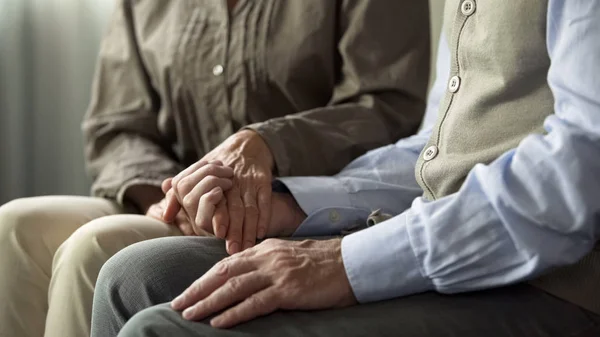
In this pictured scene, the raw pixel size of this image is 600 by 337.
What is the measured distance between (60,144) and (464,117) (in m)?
1.35

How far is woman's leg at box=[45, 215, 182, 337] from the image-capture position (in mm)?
1056

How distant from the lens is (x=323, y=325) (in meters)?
0.71

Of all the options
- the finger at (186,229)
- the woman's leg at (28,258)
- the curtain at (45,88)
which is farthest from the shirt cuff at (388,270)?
the curtain at (45,88)

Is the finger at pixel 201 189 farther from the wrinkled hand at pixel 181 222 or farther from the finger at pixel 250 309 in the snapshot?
the finger at pixel 250 309

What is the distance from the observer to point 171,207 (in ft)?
3.70

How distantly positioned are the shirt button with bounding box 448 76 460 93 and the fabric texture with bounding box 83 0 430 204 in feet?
1.17

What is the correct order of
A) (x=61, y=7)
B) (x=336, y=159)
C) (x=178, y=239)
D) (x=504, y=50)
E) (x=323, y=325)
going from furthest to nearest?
(x=61, y=7) < (x=336, y=159) < (x=178, y=239) < (x=504, y=50) < (x=323, y=325)

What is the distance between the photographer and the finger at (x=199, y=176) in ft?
3.50

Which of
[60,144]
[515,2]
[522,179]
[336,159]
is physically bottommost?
[60,144]

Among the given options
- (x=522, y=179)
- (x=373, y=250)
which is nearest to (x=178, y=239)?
(x=373, y=250)

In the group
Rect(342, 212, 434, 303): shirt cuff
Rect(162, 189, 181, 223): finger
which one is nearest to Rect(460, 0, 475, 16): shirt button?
Rect(342, 212, 434, 303): shirt cuff

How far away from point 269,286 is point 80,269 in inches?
15.6

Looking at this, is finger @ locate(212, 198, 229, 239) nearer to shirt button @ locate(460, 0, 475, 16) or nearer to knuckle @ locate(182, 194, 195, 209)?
knuckle @ locate(182, 194, 195, 209)

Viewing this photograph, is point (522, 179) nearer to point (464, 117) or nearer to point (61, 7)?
point (464, 117)
